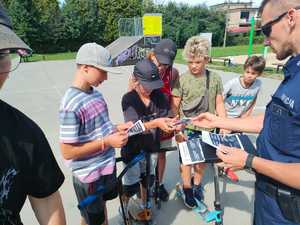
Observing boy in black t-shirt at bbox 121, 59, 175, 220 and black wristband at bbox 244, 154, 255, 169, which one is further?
boy in black t-shirt at bbox 121, 59, 175, 220

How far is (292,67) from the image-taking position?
1.58 metres

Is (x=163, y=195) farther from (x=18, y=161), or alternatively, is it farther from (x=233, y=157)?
(x=18, y=161)

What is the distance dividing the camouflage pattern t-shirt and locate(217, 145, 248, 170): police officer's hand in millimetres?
1367

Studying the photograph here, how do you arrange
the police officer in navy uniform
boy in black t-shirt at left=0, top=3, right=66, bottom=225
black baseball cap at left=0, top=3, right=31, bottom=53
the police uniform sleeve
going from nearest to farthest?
1. black baseball cap at left=0, top=3, right=31, bottom=53
2. boy in black t-shirt at left=0, top=3, right=66, bottom=225
3. the police uniform sleeve
4. the police officer in navy uniform

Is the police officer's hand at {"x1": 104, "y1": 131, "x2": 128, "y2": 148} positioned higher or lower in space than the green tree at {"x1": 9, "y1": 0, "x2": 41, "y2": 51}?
lower

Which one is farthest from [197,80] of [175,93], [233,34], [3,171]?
[233,34]

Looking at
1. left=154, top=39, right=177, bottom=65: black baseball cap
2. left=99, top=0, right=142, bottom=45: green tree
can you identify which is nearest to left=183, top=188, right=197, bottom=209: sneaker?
left=154, top=39, right=177, bottom=65: black baseball cap

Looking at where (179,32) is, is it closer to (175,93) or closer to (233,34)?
(233,34)

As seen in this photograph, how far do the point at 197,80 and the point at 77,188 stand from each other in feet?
5.80

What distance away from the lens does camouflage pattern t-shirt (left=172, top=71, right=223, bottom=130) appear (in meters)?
3.23

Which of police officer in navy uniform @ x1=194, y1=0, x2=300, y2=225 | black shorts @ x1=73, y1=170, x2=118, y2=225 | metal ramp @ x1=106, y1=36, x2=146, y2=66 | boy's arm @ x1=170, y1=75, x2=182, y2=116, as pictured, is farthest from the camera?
metal ramp @ x1=106, y1=36, x2=146, y2=66

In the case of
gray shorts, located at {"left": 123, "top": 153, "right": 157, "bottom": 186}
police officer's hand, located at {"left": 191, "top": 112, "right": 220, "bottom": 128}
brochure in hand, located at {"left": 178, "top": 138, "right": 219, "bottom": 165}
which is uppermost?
police officer's hand, located at {"left": 191, "top": 112, "right": 220, "bottom": 128}

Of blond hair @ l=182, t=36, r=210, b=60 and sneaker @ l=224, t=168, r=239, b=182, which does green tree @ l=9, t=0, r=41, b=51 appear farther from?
blond hair @ l=182, t=36, r=210, b=60

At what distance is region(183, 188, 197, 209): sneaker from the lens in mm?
3348
